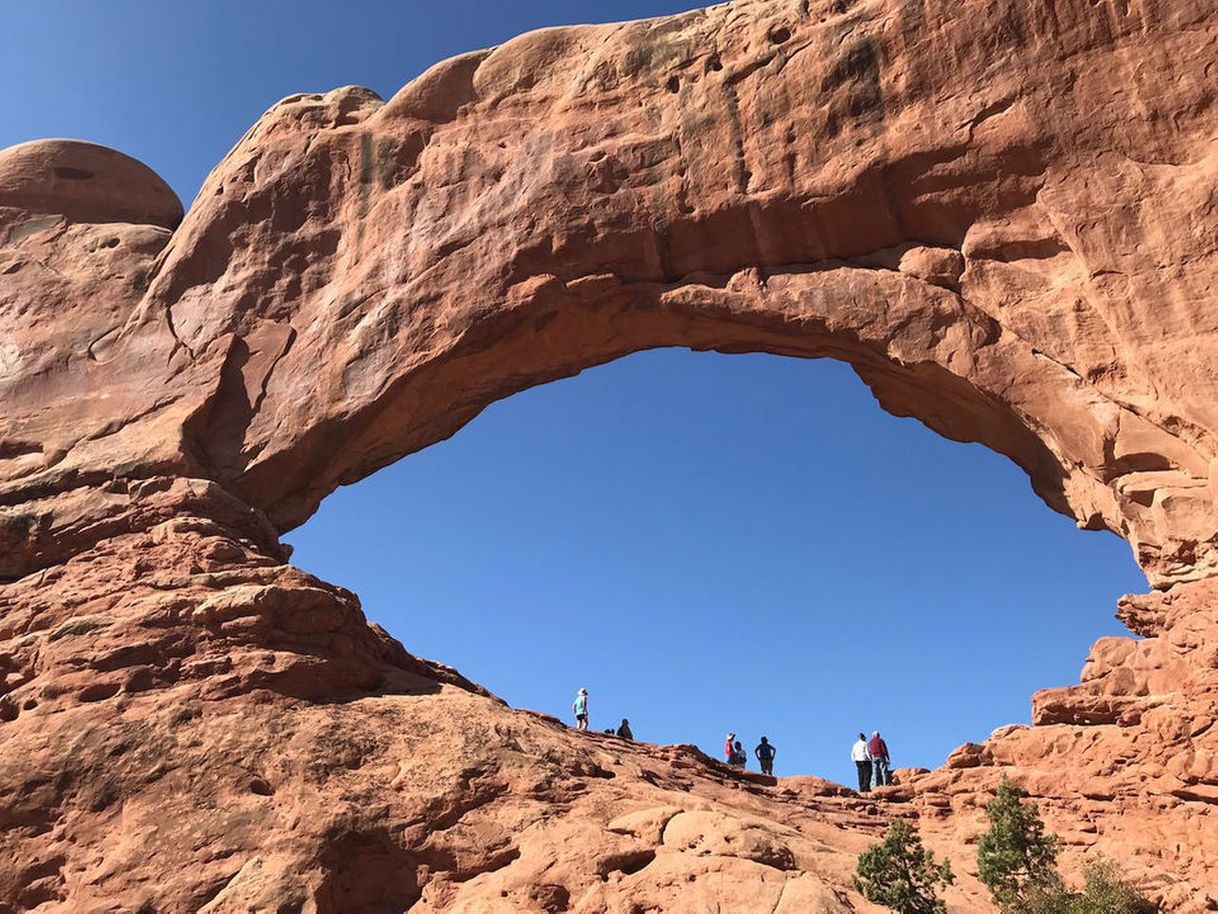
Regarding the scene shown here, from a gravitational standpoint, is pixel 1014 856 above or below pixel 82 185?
below

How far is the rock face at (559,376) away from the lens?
13.0 metres

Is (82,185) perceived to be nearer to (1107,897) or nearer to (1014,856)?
(1014,856)

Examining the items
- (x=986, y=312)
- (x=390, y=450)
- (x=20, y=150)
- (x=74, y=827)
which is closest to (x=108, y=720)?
(x=74, y=827)

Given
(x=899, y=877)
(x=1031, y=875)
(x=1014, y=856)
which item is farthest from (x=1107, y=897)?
(x=899, y=877)

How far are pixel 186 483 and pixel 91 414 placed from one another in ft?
12.7

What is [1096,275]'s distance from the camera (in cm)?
1591

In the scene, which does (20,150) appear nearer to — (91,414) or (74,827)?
(91,414)

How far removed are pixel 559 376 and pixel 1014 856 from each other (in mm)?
12375

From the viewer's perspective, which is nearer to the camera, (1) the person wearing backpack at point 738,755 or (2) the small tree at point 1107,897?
(2) the small tree at point 1107,897

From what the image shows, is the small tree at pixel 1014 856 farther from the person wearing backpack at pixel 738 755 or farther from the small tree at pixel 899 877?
the person wearing backpack at pixel 738 755

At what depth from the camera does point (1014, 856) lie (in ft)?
40.8

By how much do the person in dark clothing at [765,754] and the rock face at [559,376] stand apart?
18.7 ft

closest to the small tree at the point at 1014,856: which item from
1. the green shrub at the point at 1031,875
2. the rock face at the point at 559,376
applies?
the green shrub at the point at 1031,875

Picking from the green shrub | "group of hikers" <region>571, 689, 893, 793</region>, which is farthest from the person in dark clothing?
the green shrub
